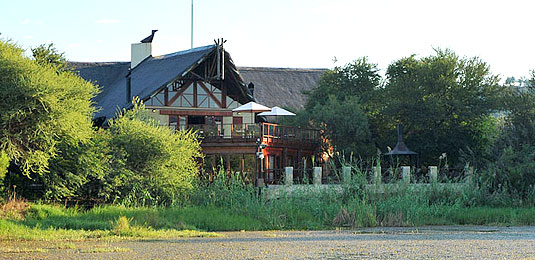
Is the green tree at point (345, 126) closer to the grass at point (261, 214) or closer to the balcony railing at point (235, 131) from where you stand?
the balcony railing at point (235, 131)

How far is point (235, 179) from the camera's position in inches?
1160

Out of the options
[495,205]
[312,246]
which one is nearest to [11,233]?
[312,246]

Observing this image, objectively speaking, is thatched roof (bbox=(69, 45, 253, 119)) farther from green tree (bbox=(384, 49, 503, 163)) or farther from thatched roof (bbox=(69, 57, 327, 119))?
green tree (bbox=(384, 49, 503, 163))

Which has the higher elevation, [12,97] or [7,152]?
[12,97]

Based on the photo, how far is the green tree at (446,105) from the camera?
40250mm

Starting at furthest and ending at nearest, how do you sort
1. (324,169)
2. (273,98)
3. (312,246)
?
(273,98) → (324,169) → (312,246)

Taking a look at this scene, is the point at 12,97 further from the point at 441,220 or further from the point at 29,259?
the point at 441,220

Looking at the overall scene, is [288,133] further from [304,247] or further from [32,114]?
[304,247]

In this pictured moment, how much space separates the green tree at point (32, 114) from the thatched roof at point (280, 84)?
1140 inches

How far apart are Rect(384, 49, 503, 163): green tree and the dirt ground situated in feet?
57.3

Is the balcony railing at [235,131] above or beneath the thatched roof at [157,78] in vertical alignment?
beneath

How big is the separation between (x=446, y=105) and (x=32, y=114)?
70.1 feet

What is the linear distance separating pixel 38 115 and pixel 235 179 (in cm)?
718

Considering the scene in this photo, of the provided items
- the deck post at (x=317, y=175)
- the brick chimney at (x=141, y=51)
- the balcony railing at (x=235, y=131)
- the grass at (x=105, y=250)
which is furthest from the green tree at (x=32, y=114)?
the brick chimney at (x=141, y=51)
